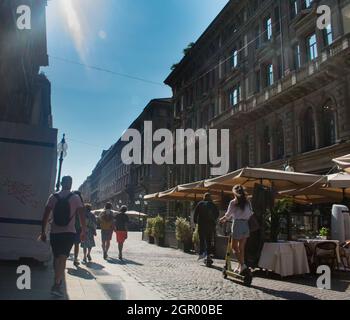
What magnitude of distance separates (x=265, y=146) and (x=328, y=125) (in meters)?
6.42

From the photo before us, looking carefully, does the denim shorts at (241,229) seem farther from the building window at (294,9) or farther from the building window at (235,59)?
the building window at (235,59)

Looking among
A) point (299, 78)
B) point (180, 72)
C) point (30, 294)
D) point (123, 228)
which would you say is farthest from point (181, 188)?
point (180, 72)

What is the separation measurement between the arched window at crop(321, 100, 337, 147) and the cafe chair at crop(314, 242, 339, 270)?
45.2 feet

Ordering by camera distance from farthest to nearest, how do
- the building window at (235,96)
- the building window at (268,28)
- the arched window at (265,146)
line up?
the building window at (235,96)
the building window at (268,28)
the arched window at (265,146)

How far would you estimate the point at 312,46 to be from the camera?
917 inches

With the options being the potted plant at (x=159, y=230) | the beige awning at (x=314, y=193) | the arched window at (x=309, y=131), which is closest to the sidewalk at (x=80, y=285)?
the beige awning at (x=314, y=193)

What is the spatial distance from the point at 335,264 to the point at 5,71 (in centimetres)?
1189

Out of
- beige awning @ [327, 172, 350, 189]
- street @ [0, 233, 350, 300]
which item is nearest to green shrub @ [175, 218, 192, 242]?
street @ [0, 233, 350, 300]

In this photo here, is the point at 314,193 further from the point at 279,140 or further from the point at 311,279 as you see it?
the point at 279,140

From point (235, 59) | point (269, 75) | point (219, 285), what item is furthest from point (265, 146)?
point (219, 285)

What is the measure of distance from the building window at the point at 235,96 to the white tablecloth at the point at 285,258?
23.7m

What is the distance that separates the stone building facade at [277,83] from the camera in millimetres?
20797

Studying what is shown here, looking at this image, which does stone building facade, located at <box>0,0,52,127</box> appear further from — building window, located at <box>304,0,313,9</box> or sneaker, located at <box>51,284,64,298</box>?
building window, located at <box>304,0,313,9</box>

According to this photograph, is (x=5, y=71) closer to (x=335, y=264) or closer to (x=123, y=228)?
(x=123, y=228)
